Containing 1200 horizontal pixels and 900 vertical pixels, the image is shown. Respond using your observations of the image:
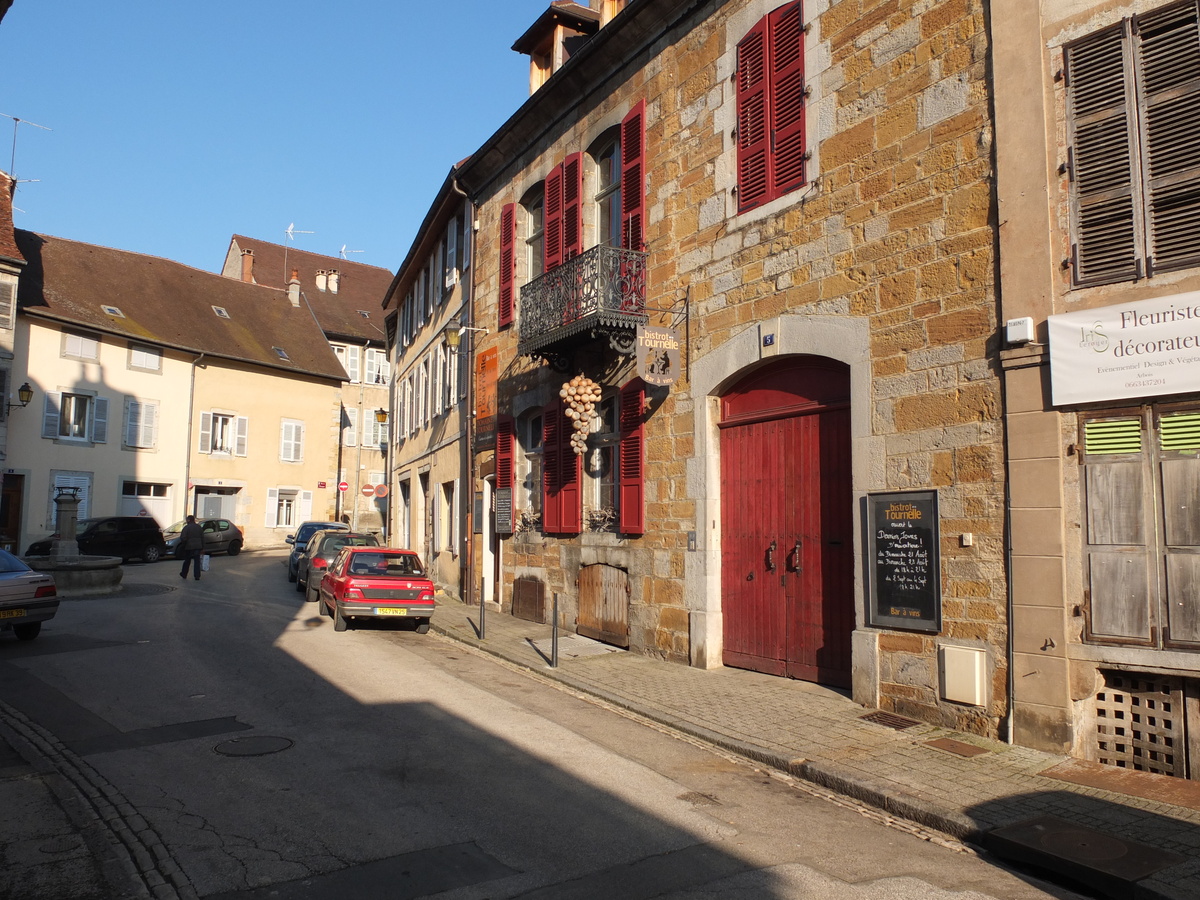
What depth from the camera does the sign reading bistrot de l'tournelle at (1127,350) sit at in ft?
21.9

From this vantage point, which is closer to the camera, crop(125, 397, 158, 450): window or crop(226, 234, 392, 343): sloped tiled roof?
crop(125, 397, 158, 450): window

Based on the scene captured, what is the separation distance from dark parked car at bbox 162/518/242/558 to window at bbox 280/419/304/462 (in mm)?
6304

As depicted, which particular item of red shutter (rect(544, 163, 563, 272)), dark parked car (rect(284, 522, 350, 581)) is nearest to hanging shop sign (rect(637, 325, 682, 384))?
red shutter (rect(544, 163, 563, 272))

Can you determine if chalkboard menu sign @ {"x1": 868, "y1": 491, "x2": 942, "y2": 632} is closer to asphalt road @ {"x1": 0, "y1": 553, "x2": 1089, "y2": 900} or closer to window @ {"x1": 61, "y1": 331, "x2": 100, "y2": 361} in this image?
asphalt road @ {"x1": 0, "y1": 553, "x2": 1089, "y2": 900}

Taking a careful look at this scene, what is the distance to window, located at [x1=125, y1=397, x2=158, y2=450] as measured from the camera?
111 ft

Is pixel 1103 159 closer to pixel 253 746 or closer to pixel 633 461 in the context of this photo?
pixel 633 461

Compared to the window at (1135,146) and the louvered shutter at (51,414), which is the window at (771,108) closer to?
the window at (1135,146)

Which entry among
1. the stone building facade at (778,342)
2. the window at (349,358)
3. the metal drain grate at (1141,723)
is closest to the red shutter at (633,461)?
the stone building facade at (778,342)

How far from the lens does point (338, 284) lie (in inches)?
2076

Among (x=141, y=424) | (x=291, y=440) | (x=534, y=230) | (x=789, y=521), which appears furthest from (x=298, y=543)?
(x=789, y=521)

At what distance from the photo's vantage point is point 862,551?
899cm

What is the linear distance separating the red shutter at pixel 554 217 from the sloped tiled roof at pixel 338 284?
33.5 m

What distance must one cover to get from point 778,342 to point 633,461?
312cm

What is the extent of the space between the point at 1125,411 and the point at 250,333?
127 feet
